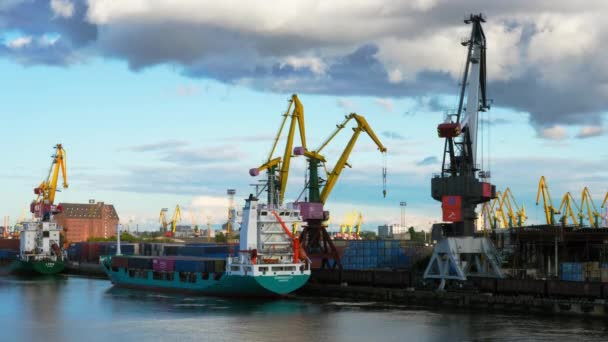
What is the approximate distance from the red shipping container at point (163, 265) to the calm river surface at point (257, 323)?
10.3 m

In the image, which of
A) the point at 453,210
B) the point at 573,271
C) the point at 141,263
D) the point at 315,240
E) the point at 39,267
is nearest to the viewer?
the point at 573,271

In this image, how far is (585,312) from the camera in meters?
67.3

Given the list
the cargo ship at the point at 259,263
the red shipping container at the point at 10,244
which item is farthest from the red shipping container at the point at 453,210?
the red shipping container at the point at 10,244

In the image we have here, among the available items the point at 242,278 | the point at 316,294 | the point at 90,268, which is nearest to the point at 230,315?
the point at 242,278

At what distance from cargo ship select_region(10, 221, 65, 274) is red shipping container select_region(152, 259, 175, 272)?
4674 cm

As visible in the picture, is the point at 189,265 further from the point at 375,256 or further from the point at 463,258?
the point at 463,258

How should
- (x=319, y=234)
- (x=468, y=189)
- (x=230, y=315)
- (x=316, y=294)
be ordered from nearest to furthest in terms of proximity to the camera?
1. (x=230, y=315)
2. (x=468, y=189)
3. (x=316, y=294)
4. (x=319, y=234)

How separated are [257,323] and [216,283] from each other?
72.3ft

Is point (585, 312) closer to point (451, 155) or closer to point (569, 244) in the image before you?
point (451, 155)

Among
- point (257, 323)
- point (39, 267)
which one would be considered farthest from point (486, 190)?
point (39, 267)

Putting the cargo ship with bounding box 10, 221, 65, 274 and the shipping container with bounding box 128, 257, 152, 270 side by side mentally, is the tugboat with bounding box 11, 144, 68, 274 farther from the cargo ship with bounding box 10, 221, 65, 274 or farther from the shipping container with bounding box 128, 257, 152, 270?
the shipping container with bounding box 128, 257, 152, 270

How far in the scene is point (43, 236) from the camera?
146 m

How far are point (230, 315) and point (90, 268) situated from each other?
259 feet

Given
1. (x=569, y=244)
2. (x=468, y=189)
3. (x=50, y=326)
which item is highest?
(x=468, y=189)
